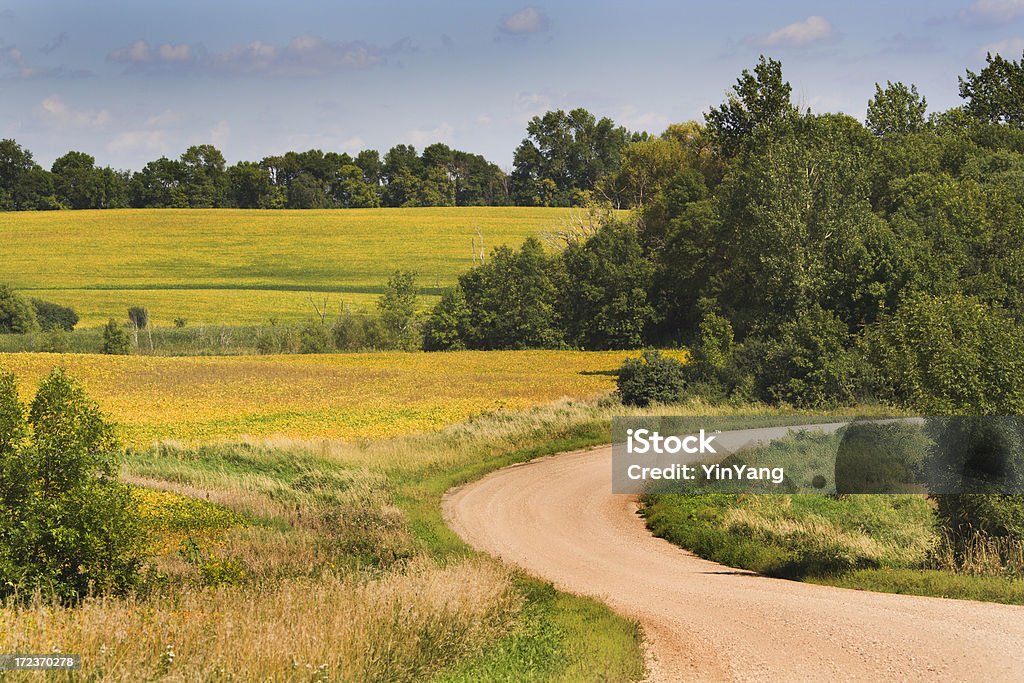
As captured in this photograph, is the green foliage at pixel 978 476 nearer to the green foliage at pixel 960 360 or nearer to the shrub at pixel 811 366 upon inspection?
the green foliage at pixel 960 360

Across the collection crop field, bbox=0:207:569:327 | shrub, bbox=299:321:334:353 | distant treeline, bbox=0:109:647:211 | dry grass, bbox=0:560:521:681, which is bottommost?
dry grass, bbox=0:560:521:681

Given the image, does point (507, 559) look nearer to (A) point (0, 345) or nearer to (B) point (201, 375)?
(B) point (201, 375)

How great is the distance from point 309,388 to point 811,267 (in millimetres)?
25489

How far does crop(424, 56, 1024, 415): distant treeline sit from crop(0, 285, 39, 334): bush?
28.6m

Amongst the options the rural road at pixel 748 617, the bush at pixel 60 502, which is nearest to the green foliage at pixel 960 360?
the rural road at pixel 748 617

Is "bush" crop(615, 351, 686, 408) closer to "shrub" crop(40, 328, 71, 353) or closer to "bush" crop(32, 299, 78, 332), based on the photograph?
"shrub" crop(40, 328, 71, 353)

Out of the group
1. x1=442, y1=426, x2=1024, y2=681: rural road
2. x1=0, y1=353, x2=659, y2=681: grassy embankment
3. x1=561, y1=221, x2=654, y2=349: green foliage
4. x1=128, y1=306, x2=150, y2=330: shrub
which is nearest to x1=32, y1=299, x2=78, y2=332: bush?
x1=128, y1=306, x2=150, y2=330: shrub

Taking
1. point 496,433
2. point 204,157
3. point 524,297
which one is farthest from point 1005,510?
point 204,157

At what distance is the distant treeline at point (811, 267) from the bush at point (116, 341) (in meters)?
21.6

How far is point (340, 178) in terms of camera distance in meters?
166

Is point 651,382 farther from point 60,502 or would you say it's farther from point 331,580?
point 60,502

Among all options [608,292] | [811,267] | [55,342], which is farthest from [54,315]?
[811,267]

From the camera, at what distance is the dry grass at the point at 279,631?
1245cm

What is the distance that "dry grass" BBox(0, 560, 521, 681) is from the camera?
12.4m
